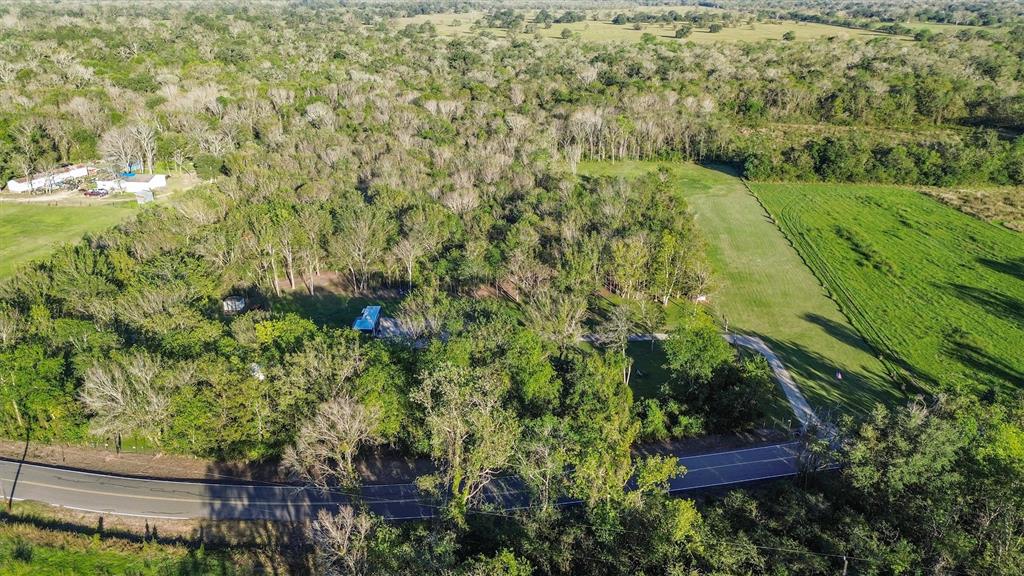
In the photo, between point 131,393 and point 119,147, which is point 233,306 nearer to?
point 131,393

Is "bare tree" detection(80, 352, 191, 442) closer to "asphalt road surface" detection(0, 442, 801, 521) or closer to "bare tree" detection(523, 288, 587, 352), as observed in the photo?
"asphalt road surface" detection(0, 442, 801, 521)

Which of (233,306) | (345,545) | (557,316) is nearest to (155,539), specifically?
(345,545)

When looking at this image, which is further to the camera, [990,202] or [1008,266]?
[990,202]

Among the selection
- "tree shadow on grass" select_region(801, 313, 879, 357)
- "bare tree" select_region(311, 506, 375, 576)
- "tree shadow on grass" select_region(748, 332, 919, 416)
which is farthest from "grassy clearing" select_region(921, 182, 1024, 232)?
"bare tree" select_region(311, 506, 375, 576)

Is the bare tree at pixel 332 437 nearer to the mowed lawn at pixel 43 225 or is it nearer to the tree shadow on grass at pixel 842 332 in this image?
the tree shadow on grass at pixel 842 332

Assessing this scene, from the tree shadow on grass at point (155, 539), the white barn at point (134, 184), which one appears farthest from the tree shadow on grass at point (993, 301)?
the white barn at point (134, 184)
